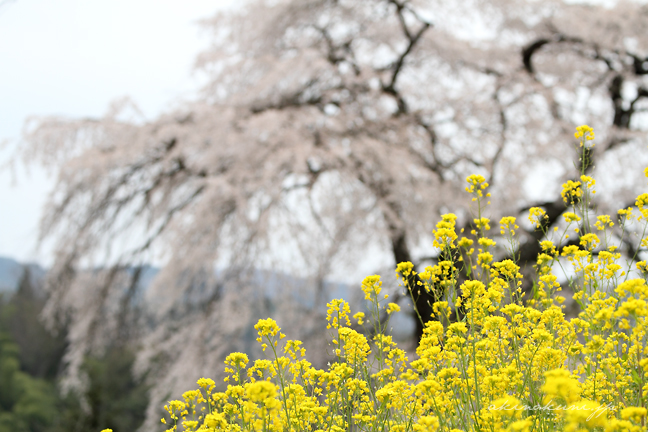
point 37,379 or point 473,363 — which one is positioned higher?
point 473,363

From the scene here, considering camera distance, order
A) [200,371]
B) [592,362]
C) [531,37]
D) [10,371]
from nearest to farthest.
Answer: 1. [592,362]
2. [200,371]
3. [531,37]
4. [10,371]

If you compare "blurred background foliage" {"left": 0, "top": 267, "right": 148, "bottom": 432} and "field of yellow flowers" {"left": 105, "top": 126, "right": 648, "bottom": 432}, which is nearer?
"field of yellow flowers" {"left": 105, "top": 126, "right": 648, "bottom": 432}

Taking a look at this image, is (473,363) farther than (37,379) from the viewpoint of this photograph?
No

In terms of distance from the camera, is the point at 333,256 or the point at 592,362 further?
the point at 333,256

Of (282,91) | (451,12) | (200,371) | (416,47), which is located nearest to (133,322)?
(200,371)

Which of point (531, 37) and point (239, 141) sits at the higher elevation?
point (531, 37)

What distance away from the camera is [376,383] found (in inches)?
81.4

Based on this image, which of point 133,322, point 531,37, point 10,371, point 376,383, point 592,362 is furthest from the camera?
point 10,371

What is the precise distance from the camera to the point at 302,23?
6.96m

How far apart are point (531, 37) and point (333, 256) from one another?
5.02 meters

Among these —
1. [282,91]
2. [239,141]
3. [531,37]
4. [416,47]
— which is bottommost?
[239,141]

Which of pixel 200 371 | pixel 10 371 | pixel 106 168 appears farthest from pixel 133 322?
pixel 10 371

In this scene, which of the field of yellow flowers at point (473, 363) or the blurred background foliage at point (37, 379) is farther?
the blurred background foliage at point (37, 379)

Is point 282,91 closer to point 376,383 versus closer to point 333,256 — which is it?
point 333,256
